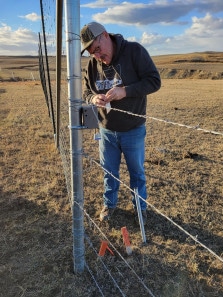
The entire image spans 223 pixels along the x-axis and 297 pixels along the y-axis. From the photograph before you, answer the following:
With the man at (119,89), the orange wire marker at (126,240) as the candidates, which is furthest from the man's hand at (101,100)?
the orange wire marker at (126,240)

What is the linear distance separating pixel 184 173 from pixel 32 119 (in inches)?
209

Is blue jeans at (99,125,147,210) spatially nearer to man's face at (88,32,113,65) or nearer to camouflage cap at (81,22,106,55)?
man's face at (88,32,113,65)

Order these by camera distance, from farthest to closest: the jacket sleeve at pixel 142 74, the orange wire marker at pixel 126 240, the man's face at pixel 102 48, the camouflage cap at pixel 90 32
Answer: the orange wire marker at pixel 126 240 < the jacket sleeve at pixel 142 74 < the man's face at pixel 102 48 < the camouflage cap at pixel 90 32

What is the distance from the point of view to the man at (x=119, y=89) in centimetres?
256

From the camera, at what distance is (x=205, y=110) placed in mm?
9633

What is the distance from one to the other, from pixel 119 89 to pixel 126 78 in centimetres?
23

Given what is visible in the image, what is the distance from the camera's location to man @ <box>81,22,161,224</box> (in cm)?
256

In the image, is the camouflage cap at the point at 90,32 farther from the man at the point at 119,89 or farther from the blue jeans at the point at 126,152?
the blue jeans at the point at 126,152

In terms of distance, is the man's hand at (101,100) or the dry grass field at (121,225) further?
the dry grass field at (121,225)

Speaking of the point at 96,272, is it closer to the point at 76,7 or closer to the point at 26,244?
the point at 26,244

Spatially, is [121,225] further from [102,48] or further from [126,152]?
[102,48]

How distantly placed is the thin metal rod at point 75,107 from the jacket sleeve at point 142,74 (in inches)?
26.2

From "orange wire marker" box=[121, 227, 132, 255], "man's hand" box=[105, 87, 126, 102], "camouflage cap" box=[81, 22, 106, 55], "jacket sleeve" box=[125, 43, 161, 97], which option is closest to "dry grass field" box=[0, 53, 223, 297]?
"orange wire marker" box=[121, 227, 132, 255]

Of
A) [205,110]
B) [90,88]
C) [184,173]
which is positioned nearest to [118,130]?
[90,88]
